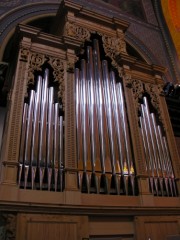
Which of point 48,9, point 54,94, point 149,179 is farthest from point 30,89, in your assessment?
point 48,9

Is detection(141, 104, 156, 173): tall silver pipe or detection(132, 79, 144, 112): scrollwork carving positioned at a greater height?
detection(132, 79, 144, 112): scrollwork carving

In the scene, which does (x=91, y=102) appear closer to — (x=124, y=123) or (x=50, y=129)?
(x=124, y=123)

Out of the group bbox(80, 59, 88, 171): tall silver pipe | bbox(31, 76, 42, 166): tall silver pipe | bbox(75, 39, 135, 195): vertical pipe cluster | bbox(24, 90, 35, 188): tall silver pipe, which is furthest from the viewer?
bbox(80, 59, 88, 171): tall silver pipe

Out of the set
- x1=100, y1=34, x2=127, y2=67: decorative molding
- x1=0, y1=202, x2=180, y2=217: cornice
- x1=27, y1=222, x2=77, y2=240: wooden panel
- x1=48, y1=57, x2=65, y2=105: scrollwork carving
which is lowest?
x1=27, y1=222, x2=77, y2=240: wooden panel

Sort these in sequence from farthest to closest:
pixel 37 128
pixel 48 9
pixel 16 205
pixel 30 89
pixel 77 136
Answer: pixel 48 9
pixel 30 89
pixel 77 136
pixel 37 128
pixel 16 205

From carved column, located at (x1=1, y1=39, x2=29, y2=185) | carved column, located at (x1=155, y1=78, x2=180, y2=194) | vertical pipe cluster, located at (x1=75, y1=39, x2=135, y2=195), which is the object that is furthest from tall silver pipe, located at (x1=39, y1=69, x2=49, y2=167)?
carved column, located at (x1=155, y1=78, x2=180, y2=194)

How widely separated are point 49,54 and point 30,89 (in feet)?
2.94

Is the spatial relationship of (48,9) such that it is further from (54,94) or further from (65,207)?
(65,207)

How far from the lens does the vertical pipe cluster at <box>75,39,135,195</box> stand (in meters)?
4.24

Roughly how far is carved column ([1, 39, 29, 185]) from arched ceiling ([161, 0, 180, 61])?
6.39m

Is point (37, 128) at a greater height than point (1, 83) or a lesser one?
lesser

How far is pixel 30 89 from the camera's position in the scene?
4.87m

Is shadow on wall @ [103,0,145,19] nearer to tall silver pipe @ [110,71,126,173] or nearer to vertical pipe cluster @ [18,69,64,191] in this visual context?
tall silver pipe @ [110,71,126,173]

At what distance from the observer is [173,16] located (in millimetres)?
10086
